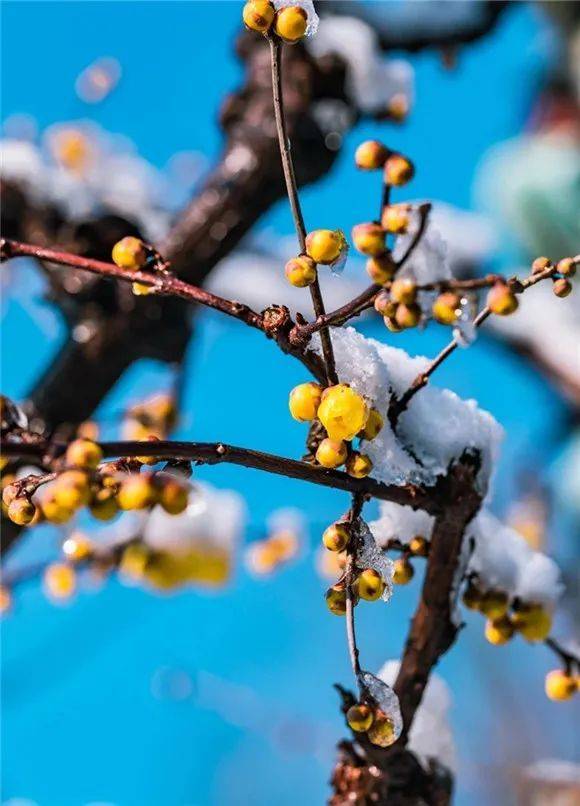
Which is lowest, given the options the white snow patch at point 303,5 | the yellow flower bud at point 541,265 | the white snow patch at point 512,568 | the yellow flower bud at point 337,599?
the yellow flower bud at point 337,599

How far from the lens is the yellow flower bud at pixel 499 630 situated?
0.85 m

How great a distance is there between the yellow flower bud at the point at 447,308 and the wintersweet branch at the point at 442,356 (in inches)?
1.0

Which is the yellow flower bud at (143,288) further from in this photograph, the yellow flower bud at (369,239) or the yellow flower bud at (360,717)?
the yellow flower bud at (360,717)

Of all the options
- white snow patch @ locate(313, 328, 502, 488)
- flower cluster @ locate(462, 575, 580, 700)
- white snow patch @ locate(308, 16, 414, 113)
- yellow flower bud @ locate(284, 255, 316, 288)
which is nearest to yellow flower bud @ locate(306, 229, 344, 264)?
yellow flower bud @ locate(284, 255, 316, 288)

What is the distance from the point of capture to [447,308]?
1.78ft

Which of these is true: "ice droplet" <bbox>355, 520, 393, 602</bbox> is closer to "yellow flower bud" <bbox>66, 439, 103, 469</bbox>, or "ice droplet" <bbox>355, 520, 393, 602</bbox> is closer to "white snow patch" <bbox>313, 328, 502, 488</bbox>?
"white snow patch" <bbox>313, 328, 502, 488</bbox>

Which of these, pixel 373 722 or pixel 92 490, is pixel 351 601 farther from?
pixel 92 490

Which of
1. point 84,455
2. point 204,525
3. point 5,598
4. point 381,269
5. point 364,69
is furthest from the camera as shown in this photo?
point 364,69

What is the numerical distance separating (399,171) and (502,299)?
125 mm

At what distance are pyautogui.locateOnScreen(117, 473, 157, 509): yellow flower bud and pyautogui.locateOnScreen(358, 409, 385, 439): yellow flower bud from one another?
8.2 inches

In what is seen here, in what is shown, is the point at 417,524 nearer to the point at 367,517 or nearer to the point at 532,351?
the point at 367,517

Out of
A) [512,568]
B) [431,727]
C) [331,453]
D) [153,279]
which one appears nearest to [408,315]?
[331,453]

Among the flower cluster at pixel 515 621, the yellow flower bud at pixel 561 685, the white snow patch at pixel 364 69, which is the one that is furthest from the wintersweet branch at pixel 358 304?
the white snow patch at pixel 364 69

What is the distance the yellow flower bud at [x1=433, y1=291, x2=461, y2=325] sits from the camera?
543mm
